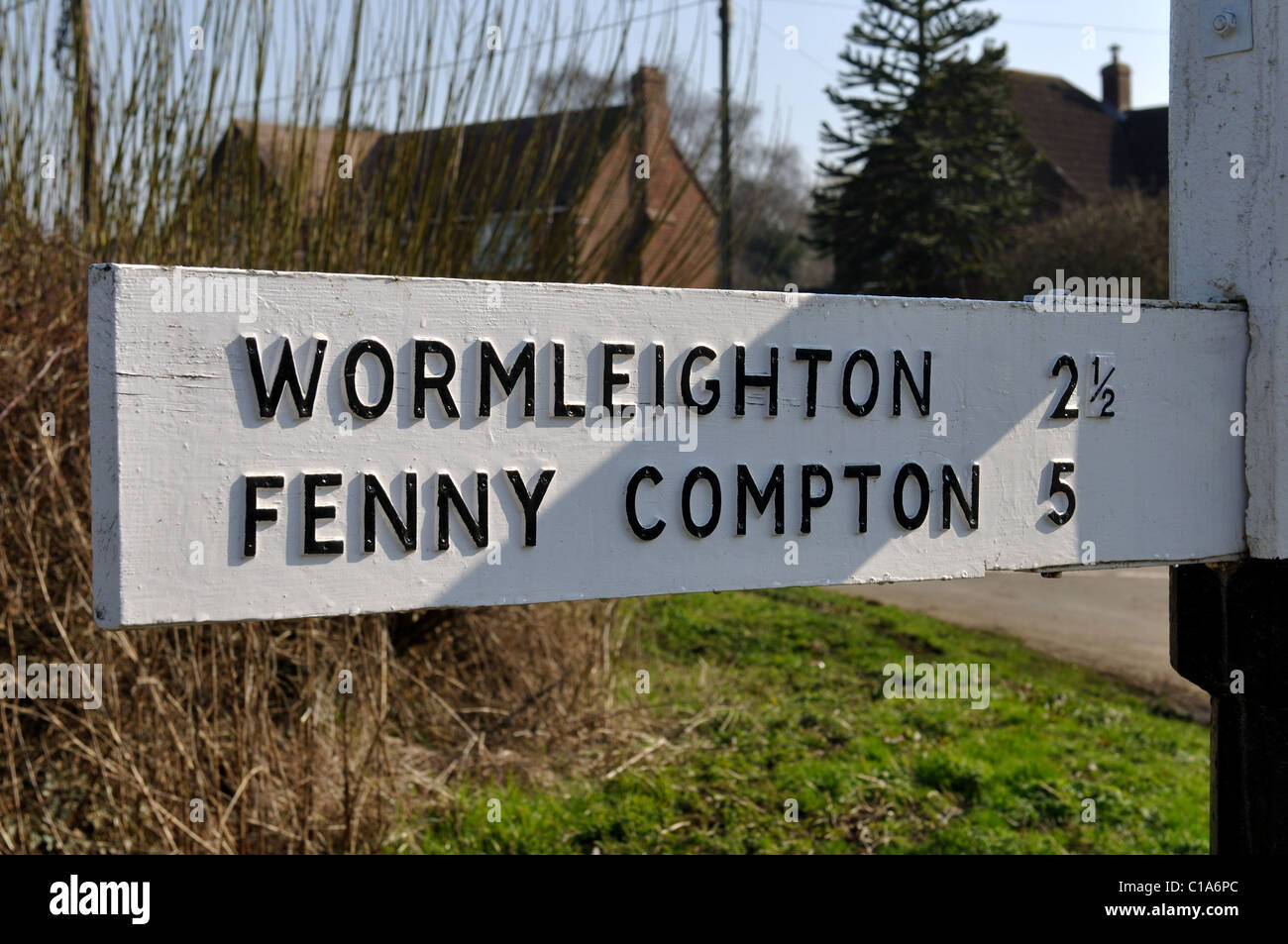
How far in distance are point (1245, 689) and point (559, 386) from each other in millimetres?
1184

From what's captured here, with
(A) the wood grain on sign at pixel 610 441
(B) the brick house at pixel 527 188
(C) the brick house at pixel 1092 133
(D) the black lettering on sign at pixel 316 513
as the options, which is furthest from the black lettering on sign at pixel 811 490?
(C) the brick house at pixel 1092 133

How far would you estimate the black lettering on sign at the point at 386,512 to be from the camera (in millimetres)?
1371

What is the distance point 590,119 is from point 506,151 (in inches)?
17.1

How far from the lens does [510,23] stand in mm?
4707

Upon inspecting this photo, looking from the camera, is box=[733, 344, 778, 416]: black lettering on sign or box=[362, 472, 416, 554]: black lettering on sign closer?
box=[362, 472, 416, 554]: black lettering on sign

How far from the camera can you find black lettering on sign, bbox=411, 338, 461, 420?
1.40 metres

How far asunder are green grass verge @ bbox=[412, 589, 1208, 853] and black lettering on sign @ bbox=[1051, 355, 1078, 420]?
9.35 ft

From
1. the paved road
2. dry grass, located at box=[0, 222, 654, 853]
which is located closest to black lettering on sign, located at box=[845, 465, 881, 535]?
dry grass, located at box=[0, 222, 654, 853]

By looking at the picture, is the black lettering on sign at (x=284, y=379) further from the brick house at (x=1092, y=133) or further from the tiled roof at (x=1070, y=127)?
the tiled roof at (x=1070, y=127)

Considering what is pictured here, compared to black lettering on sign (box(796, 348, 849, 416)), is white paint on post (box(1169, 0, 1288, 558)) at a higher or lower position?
higher
